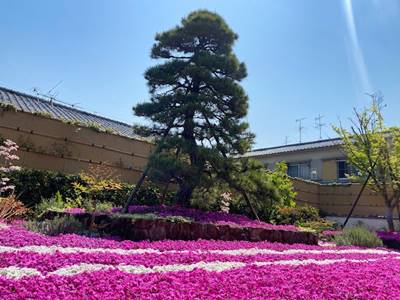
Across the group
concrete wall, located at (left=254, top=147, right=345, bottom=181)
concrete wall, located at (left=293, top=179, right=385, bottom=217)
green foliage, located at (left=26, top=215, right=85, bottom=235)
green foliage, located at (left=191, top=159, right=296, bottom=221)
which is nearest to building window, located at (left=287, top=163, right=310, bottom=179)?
concrete wall, located at (left=254, top=147, right=345, bottom=181)

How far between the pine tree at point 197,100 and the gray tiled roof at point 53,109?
3.24 meters

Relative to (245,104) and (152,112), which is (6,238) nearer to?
(152,112)

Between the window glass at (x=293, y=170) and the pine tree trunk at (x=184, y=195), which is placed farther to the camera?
the window glass at (x=293, y=170)

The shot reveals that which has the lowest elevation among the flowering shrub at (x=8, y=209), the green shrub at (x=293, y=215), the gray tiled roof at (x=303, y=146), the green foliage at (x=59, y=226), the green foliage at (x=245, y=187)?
the green foliage at (x=59, y=226)

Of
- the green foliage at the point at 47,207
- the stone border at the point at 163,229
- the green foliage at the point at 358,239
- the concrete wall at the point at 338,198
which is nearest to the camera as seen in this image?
the stone border at the point at 163,229

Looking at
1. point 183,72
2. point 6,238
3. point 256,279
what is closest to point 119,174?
point 183,72

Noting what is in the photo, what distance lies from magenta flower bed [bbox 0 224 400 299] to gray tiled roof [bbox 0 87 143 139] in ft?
23.3

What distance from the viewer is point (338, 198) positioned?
2122cm

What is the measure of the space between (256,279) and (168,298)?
141 cm

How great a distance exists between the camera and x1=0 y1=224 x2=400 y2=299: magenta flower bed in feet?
10.8

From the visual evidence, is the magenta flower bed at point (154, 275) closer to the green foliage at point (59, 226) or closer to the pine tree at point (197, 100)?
the green foliage at point (59, 226)

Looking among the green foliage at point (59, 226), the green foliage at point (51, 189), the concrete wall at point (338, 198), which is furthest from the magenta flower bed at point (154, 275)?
the concrete wall at point (338, 198)

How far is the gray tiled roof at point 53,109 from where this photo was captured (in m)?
12.8

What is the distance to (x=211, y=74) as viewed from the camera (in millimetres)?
10523
